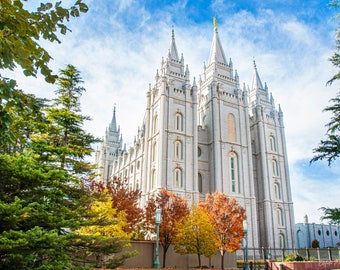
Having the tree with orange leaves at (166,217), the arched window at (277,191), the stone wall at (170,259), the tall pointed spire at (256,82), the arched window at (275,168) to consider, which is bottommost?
the stone wall at (170,259)

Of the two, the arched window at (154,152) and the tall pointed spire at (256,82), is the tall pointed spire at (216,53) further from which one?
the arched window at (154,152)

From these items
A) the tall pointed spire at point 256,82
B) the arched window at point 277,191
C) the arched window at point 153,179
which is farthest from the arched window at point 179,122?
the tall pointed spire at point 256,82

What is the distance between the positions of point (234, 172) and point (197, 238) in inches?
776

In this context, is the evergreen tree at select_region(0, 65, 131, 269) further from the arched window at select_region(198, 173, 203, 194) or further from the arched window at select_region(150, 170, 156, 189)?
the arched window at select_region(198, 173, 203, 194)

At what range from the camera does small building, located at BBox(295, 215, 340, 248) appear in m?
60.4

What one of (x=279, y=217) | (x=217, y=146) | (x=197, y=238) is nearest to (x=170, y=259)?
(x=197, y=238)

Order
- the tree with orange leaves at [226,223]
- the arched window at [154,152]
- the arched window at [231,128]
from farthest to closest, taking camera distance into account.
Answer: the arched window at [231,128] < the arched window at [154,152] < the tree with orange leaves at [226,223]

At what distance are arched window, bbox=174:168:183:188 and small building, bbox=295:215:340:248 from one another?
111 feet

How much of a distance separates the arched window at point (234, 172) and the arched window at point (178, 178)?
693 centimetres

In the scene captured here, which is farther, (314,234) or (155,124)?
(314,234)

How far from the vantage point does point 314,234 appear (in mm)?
61781

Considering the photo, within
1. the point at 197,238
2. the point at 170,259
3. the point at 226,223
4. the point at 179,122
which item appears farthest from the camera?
the point at 179,122

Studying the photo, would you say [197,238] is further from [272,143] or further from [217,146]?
[272,143]

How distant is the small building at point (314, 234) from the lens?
198 ft
